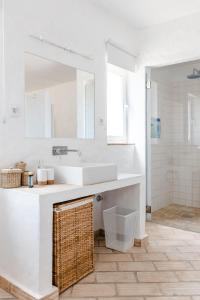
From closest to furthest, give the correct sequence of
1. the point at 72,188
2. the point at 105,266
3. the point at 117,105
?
the point at 72,188
the point at 105,266
the point at 117,105

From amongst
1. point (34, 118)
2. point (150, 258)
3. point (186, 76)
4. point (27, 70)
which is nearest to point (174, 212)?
point (150, 258)

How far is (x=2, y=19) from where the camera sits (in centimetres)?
205

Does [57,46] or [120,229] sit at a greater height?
[57,46]

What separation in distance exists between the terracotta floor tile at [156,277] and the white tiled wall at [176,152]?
171 centimetres

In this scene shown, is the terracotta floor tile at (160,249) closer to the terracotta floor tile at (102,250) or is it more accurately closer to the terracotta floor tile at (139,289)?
the terracotta floor tile at (102,250)

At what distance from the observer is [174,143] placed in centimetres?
401

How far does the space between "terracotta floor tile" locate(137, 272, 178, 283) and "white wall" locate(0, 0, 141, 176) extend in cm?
122

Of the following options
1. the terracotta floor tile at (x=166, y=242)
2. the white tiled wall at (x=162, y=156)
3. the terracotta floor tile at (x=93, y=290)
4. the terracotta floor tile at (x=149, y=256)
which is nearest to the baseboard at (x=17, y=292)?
the terracotta floor tile at (x=93, y=290)

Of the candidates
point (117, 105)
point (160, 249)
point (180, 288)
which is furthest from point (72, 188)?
point (117, 105)

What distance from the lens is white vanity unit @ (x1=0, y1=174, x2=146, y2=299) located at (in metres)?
1.68

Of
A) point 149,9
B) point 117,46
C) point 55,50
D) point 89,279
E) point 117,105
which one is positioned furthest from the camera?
point 117,105

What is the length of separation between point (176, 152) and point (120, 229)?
1891 mm

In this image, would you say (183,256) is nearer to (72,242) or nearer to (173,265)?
(173,265)

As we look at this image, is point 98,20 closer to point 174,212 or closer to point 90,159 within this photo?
point 90,159
